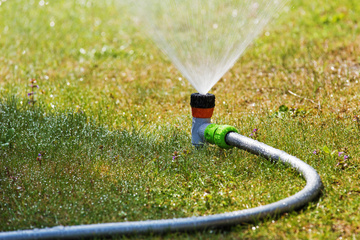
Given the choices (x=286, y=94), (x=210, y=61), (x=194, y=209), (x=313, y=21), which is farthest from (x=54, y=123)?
(x=313, y=21)

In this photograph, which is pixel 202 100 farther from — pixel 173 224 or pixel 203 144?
pixel 173 224

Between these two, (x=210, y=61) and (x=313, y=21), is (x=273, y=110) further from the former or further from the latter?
(x=313, y=21)

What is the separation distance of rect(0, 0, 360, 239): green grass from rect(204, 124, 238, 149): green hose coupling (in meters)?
0.11

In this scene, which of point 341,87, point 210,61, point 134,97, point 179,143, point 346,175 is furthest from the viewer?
point 134,97

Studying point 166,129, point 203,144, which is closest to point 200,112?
point 203,144

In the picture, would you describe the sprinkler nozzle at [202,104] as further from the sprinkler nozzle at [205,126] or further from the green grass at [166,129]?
the green grass at [166,129]

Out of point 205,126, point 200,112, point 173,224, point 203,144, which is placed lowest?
point 173,224

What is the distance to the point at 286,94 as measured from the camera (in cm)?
463

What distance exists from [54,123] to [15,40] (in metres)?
3.30

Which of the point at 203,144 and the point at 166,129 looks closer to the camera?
the point at 203,144

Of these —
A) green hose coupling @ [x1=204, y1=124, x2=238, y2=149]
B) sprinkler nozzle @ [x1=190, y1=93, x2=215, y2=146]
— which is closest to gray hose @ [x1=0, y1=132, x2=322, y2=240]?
green hose coupling @ [x1=204, y1=124, x2=238, y2=149]

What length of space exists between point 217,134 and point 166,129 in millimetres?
663

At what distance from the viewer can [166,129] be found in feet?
12.9

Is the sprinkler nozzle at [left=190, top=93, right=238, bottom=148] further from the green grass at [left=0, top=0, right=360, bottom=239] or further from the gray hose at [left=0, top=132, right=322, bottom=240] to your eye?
the gray hose at [left=0, top=132, right=322, bottom=240]
